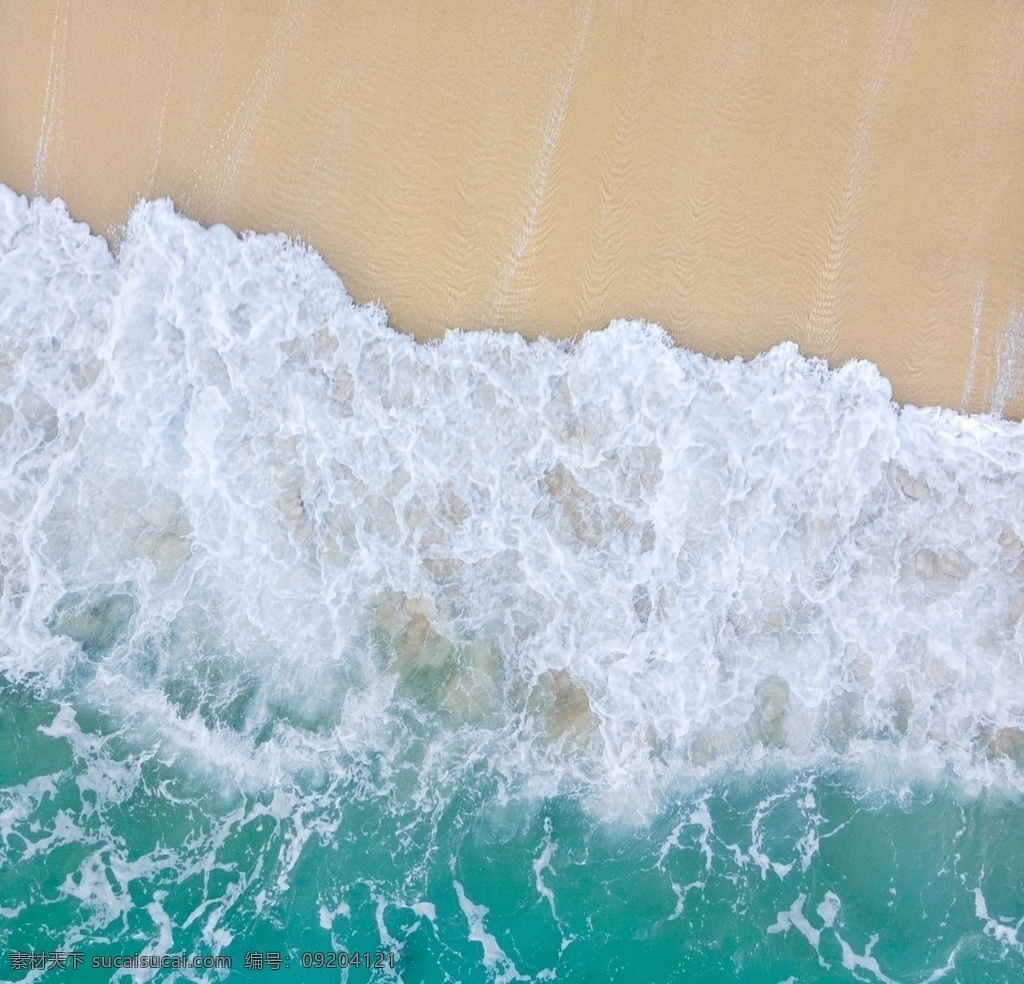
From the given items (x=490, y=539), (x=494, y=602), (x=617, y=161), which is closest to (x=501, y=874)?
(x=494, y=602)

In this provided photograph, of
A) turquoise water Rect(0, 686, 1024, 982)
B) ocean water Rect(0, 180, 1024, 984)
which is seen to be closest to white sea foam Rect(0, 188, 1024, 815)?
ocean water Rect(0, 180, 1024, 984)

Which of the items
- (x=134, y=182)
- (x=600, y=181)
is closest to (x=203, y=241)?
(x=134, y=182)

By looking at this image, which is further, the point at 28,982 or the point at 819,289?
the point at 819,289

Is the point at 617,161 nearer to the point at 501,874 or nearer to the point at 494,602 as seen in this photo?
the point at 494,602

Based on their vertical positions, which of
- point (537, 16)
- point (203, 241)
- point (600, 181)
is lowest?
point (203, 241)

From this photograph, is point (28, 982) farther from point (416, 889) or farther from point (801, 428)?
point (801, 428)

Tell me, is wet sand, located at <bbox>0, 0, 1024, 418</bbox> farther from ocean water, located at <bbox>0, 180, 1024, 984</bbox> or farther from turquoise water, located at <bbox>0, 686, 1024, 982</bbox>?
turquoise water, located at <bbox>0, 686, 1024, 982</bbox>
